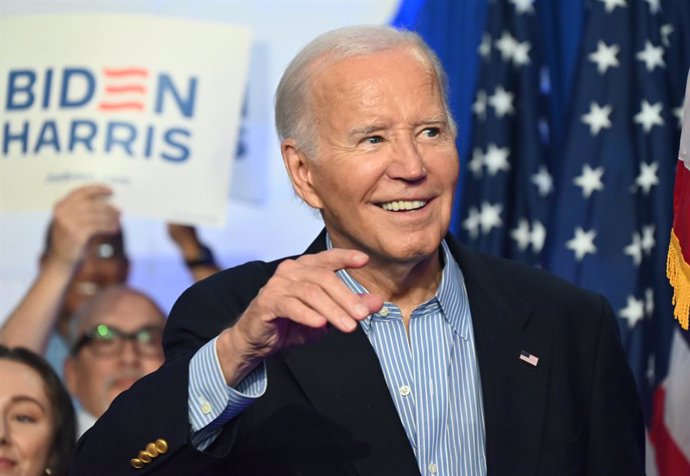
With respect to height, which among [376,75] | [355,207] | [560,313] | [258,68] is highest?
[258,68]

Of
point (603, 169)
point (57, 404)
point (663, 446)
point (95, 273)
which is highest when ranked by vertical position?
point (603, 169)

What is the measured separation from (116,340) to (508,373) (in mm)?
2063

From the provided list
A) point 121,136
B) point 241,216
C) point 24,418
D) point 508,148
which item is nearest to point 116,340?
point 24,418

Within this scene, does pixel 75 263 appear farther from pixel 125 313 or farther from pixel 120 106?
pixel 120 106

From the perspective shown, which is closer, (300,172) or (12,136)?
(300,172)

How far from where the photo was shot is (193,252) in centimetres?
395

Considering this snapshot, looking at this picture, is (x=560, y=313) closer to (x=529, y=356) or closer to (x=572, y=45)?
(x=529, y=356)

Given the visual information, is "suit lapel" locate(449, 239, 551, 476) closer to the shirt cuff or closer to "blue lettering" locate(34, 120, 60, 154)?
the shirt cuff

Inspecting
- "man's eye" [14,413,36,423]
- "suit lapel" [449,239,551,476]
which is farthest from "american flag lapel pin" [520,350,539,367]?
"man's eye" [14,413,36,423]

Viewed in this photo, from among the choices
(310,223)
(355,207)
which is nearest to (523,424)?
(355,207)

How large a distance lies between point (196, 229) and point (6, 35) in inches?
38.5

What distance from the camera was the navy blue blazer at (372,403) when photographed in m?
1.99

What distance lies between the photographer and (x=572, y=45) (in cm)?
417

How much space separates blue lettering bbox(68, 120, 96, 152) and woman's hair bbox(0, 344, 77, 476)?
2.43 ft
